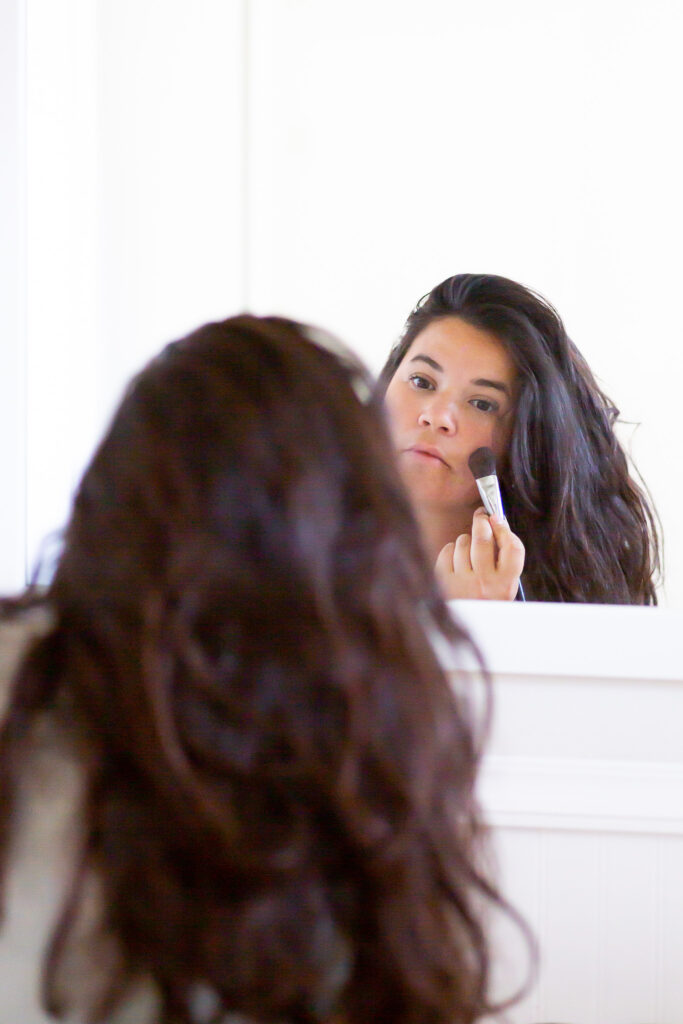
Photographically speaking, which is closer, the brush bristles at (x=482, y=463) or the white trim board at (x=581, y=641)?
the white trim board at (x=581, y=641)

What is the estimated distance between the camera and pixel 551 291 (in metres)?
1.67

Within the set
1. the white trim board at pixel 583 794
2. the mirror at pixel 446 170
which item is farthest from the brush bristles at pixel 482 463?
the white trim board at pixel 583 794

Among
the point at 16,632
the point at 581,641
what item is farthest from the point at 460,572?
the point at 16,632

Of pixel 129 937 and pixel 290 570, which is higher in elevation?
pixel 290 570

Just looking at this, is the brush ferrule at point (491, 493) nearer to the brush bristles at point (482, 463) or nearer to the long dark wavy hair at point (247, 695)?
the brush bristles at point (482, 463)

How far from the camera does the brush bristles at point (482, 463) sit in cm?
115

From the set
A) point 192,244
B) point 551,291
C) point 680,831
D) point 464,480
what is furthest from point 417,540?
point 551,291

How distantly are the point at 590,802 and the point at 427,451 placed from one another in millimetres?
556

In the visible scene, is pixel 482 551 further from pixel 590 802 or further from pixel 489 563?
pixel 590 802

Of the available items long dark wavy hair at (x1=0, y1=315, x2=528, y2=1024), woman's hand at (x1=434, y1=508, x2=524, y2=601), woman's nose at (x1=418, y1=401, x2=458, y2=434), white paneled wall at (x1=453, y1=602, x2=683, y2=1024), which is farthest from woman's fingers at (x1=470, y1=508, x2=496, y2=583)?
long dark wavy hair at (x1=0, y1=315, x2=528, y2=1024)

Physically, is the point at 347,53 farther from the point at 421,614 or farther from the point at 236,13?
the point at 421,614

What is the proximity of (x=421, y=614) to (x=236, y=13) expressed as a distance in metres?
1.15

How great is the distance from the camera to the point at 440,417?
1.19m

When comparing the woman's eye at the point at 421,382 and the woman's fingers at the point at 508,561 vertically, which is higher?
the woman's eye at the point at 421,382
